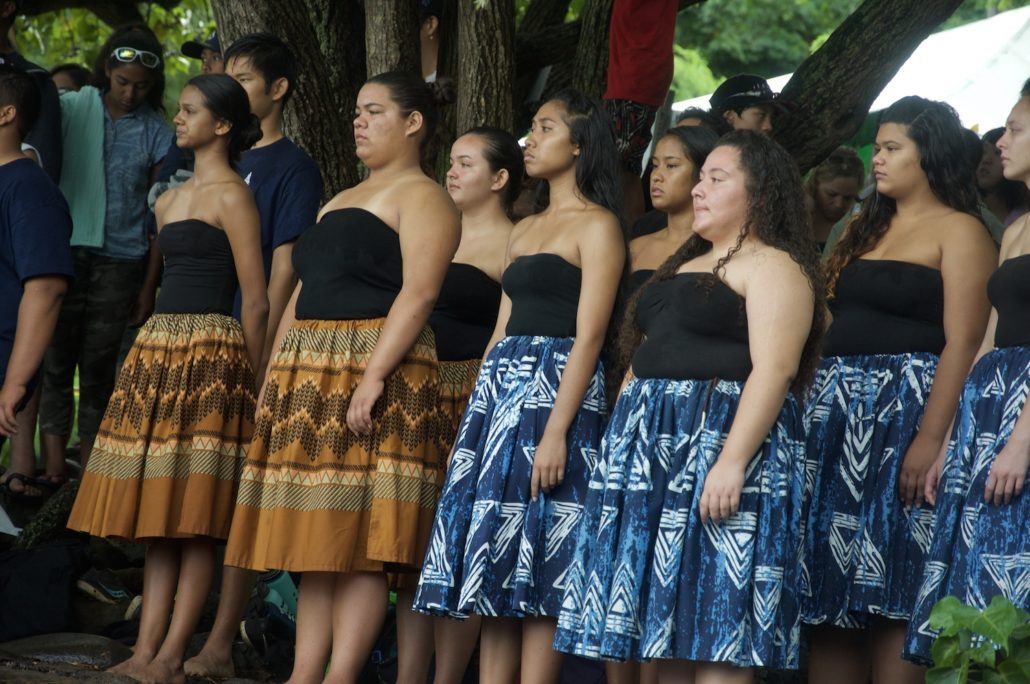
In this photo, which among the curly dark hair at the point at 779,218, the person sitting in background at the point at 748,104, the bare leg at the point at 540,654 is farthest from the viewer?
the person sitting in background at the point at 748,104

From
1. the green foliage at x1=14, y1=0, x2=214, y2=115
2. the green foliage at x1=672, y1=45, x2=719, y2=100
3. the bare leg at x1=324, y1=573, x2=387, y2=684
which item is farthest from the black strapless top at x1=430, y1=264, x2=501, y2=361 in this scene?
the green foliage at x1=672, y1=45, x2=719, y2=100

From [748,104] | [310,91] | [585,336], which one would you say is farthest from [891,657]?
[310,91]

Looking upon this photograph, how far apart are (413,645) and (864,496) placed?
1689 mm

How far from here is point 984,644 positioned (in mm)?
3283

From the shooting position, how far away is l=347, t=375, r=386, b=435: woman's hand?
14.8 ft

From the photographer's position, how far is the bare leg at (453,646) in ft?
15.7

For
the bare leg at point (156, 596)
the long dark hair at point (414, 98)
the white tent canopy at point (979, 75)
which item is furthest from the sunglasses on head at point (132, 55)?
the white tent canopy at point (979, 75)

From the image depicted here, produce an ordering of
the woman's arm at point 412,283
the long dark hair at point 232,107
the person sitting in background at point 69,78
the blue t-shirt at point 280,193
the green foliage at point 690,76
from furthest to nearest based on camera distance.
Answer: the green foliage at point 690,76
the person sitting in background at point 69,78
the blue t-shirt at point 280,193
the long dark hair at point 232,107
the woman's arm at point 412,283

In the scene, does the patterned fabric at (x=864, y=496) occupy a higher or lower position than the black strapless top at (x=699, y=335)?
lower

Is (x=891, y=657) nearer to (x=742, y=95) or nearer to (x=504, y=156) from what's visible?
(x=504, y=156)

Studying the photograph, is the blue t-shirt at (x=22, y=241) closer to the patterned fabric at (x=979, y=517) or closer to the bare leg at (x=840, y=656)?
the bare leg at (x=840, y=656)

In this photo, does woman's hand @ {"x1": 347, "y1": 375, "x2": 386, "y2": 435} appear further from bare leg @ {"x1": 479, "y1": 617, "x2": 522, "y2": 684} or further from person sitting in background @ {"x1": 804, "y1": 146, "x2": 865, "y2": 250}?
person sitting in background @ {"x1": 804, "y1": 146, "x2": 865, "y2": 250}

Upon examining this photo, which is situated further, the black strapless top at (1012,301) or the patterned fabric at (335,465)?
the patterned fabric at (335,465)

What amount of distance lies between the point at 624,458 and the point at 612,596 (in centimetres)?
40
